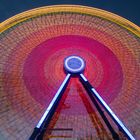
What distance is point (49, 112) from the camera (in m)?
1.05

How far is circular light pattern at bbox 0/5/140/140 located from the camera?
3.68 feet

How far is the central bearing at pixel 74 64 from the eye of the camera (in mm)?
1123

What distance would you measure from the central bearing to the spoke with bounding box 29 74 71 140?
0.09ft

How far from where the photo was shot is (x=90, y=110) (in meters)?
1.15

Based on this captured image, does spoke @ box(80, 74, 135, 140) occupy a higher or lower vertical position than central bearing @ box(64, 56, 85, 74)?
lower

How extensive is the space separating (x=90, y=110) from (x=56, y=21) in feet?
1.34

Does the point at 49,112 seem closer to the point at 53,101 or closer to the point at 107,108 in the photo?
the point at 53,101

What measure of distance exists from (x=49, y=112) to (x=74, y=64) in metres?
0.22

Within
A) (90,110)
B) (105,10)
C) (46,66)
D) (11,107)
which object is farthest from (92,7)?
(11,107)

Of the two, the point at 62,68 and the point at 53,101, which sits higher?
the point at 62,68

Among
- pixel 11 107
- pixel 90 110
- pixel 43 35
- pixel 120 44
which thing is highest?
pixel 43 35

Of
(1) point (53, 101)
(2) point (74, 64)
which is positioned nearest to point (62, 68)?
(2) point (74, 64)

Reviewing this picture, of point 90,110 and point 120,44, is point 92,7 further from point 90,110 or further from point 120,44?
point 90,110

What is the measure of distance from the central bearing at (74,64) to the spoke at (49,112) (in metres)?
0.03
